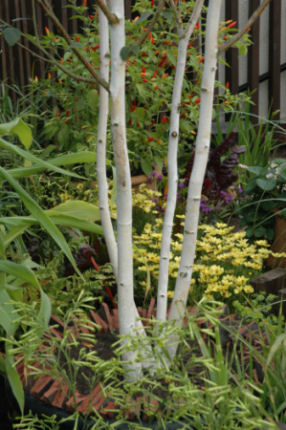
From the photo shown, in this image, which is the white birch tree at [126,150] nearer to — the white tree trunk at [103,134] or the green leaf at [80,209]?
the white tree trunk at [103,134]

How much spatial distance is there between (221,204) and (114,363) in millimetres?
2164

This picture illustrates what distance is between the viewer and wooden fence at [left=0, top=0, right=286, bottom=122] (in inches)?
173

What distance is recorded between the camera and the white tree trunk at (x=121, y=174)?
5.09ft

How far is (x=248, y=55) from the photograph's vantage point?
4461mm

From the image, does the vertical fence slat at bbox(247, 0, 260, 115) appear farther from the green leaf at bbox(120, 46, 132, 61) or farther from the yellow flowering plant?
the green leaf at bbox(120, 46, 132, 61)

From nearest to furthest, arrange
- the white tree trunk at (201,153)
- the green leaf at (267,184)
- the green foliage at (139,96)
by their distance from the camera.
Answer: the white tree trunk at (201,153)
the green leaf at (267,184)
the green foliage at (139,96)

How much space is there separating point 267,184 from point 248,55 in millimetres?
1915

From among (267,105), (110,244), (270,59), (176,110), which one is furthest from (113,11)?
(267,105)

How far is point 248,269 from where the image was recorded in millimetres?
2752

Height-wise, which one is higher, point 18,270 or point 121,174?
point 121,174

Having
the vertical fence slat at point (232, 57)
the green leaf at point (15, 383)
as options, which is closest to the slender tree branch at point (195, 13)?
the green leaf at point (15, 383)

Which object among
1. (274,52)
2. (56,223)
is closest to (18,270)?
(56,223)

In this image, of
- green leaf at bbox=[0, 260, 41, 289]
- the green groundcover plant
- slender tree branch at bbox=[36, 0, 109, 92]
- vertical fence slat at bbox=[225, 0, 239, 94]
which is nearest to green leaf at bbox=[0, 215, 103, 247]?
the green groundcover plant

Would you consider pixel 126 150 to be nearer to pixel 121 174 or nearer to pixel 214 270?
pixel 121 174
